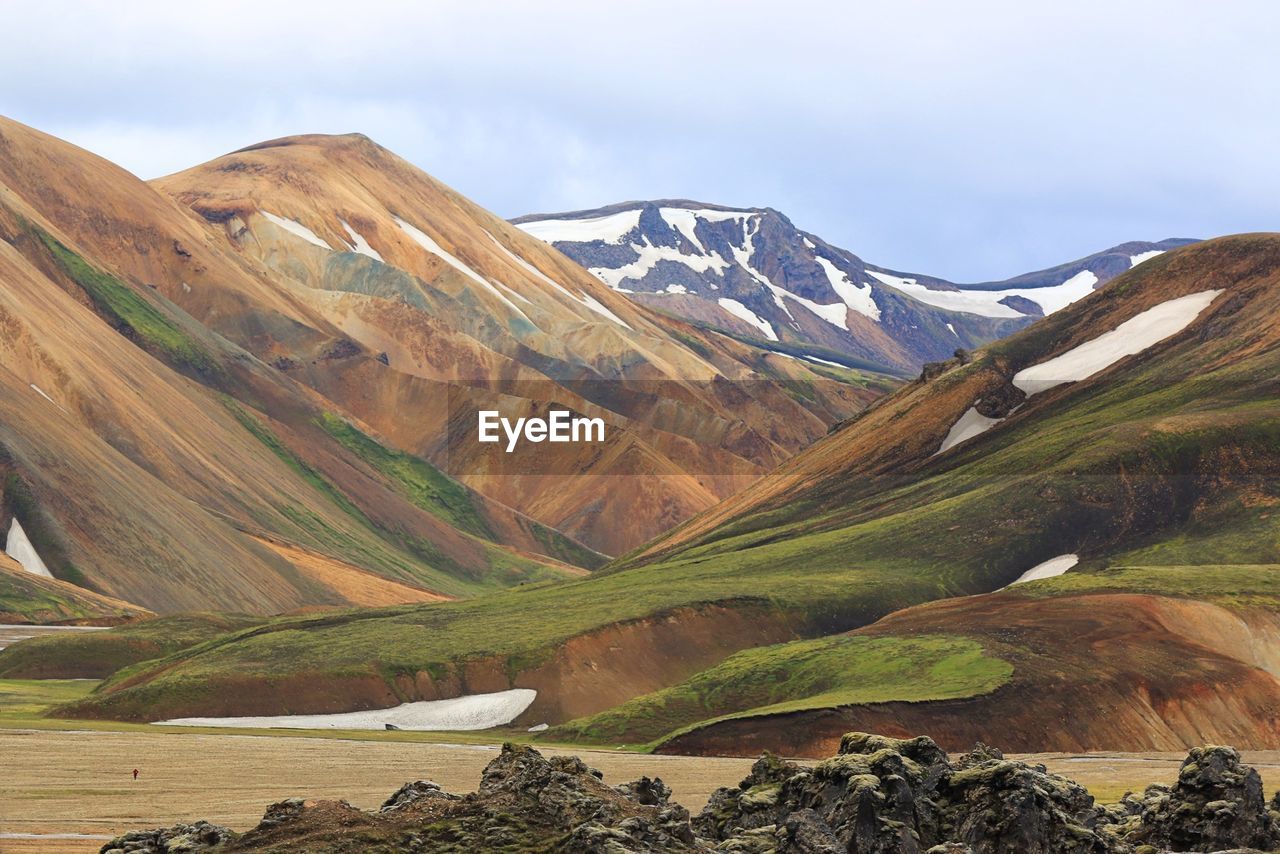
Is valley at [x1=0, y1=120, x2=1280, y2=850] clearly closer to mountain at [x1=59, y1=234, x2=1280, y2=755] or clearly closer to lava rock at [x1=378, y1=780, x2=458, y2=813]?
mountain at [x1=59, y1=234, x2=1280, y2=755]

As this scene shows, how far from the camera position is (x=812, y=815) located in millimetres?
36969

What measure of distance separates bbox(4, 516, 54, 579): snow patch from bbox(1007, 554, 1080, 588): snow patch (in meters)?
98.3

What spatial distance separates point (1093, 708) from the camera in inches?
3674

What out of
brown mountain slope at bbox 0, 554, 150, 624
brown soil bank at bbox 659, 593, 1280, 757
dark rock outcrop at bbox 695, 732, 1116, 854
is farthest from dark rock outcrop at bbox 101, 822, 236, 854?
brown mountain slope at bbox 0, 554, 150, 624

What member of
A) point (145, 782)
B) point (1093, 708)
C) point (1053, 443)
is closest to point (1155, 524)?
point (1053, 443)

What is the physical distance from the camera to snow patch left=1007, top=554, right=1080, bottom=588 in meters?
132

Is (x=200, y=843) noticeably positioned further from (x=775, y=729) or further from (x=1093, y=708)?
(x=1093, y=708)

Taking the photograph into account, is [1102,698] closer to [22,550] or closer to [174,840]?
[174,840]

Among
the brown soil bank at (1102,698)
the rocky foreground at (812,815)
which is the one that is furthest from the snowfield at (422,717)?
the rocky foreground at (812,815)

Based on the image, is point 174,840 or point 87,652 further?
point 87,652

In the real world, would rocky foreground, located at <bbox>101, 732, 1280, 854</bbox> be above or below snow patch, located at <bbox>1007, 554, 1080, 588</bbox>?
above

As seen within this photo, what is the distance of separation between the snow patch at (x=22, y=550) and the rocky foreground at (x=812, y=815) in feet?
467

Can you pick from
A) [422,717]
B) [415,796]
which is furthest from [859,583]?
[415,796]

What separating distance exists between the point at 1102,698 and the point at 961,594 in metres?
37.1
